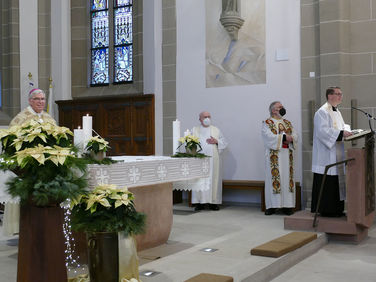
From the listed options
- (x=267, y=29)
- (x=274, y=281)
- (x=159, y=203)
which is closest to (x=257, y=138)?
(x=267, y=29)

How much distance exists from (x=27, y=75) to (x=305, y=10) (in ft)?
21.4

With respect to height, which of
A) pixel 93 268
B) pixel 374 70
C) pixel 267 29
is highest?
pixel 267 29

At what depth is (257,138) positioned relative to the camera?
9.13 metres

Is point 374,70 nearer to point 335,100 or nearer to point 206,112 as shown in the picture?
point 335,100

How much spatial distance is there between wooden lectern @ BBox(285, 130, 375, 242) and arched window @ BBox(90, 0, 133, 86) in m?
6.22

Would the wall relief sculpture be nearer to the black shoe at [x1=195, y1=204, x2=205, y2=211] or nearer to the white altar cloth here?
the black shoe at [x1=195, y1=204, x2=205, y2=211]

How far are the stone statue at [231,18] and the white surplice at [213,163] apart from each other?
68.2 inches

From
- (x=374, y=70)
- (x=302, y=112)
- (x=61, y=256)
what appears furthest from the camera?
(x=302, y=112)

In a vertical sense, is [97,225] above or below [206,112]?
below

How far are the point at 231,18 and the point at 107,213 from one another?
6337 millimetres

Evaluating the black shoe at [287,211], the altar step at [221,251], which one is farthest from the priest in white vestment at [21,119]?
the black shoe at [287,211]

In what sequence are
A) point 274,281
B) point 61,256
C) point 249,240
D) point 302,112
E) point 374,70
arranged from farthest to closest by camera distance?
point 302,112 → point 374,70 → point 249,240 → point 274,281 → point 61,256

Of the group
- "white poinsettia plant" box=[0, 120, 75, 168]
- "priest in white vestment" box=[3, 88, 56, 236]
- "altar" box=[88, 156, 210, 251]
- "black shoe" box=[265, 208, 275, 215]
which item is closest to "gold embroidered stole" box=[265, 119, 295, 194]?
"black shoe" box=[265, 208, 275, 215]

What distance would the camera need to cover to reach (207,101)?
9.61m
